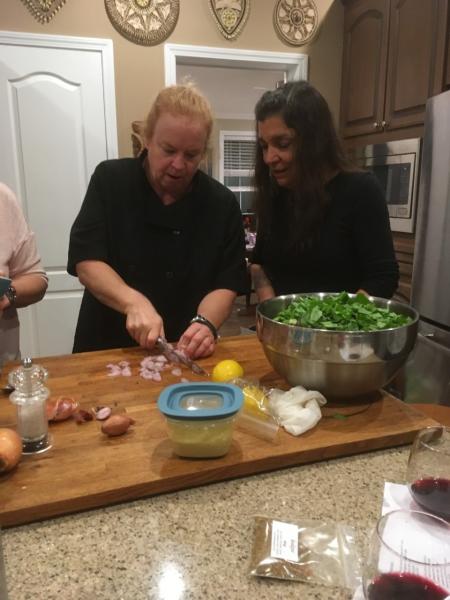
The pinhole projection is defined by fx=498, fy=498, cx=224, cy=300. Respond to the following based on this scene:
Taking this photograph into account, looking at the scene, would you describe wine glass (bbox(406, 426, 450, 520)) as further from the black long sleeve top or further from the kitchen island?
the black long sleeve top

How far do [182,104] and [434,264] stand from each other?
149cm

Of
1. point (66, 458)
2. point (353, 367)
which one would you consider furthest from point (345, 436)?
point (66, 458)

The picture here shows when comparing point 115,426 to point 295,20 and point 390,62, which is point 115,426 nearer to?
point 390,62

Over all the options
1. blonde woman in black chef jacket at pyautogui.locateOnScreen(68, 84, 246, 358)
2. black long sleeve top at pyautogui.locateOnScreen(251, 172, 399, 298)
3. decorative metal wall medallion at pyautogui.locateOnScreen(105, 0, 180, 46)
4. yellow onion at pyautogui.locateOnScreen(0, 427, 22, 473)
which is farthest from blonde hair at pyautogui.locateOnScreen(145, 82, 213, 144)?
decorative metal wall medallion at pyautogui.locateOnScreen(105, 0, 180, 46)

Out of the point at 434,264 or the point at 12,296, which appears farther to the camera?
the point at 434,264

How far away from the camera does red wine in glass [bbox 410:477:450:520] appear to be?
682 mm

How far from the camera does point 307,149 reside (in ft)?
4.93

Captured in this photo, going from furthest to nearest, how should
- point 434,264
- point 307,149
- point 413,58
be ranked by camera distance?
point 413,58 < point 434,264 < point 307,149

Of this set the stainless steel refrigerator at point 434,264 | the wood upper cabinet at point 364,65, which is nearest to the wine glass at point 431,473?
the stainless steel refrigerator at point 434,264

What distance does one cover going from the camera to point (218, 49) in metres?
2.87

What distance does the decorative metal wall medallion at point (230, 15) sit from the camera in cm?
282

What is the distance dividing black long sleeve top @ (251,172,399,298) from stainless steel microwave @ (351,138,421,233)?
3.62 feet

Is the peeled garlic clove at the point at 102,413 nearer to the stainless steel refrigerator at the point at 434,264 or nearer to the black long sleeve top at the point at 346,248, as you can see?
the black long sleeve top at the point at 346,248

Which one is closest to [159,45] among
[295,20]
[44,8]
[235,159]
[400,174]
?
[44,8]
